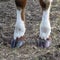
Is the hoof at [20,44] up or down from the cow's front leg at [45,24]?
down

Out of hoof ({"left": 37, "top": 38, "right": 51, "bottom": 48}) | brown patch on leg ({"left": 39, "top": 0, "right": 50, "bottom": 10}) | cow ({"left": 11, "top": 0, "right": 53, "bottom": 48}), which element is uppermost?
brown patch on leg ({"left": 39, "top": 0, "right": 50, "bottom": 10})

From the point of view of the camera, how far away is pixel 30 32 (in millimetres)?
4148

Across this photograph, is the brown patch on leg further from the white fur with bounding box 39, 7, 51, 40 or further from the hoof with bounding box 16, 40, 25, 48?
the hoof with bounding box 16, 40, 25, 48

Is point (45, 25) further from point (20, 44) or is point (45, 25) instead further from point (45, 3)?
point (20, 44)

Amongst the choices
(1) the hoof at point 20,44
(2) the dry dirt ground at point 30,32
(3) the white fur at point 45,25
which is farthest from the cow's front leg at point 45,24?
(1) the hoof at point 20,44

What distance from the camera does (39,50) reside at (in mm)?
3693

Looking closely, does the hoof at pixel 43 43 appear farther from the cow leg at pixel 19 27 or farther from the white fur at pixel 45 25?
the cow leg at pixel 19 27

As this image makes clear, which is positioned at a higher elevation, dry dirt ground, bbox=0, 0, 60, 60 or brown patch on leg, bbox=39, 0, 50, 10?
brown patch on leg, bbox=39, 0, 50, 10

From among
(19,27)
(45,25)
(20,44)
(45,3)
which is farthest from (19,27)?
(45,3)

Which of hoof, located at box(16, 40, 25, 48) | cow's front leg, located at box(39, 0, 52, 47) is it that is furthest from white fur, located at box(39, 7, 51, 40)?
hoof, located at box(16, 40, 25, 48)

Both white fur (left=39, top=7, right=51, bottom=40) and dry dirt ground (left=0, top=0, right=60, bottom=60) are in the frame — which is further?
white fur (left=39, top=7, right=51, bottom=40)

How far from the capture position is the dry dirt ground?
11.6 feet

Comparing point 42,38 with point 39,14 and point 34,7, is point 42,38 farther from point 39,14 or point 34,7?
point 34,7

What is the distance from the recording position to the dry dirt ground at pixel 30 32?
3529 millimetres
